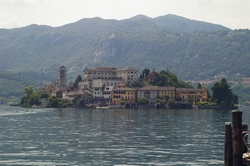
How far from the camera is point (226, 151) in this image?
104ft

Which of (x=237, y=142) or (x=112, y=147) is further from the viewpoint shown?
(x=112, y=147)

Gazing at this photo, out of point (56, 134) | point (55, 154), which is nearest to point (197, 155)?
point (55, 154)

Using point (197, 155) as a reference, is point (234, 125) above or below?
above

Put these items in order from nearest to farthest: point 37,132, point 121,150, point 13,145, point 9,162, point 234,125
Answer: point 234,125 < point 9,162 < point 121,150 < point 13,145 < point 37,132

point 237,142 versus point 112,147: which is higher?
point 237,142

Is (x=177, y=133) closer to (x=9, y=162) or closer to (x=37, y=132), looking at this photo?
(x=37, y=132)

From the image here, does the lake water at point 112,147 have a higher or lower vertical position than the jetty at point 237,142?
lower

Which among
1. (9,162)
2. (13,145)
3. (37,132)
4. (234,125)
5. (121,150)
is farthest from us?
(37,132)

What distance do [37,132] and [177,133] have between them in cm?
2032

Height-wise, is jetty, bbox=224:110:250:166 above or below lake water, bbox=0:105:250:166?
above

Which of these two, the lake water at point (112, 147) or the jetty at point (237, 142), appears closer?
the jetty at point (237, 142)

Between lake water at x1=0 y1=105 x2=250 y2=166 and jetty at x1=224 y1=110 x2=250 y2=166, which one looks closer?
jetty at x1=224 y1=110 x2=250 y2=166

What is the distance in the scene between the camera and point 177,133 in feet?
260

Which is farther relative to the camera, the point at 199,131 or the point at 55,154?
the point at 199,131
